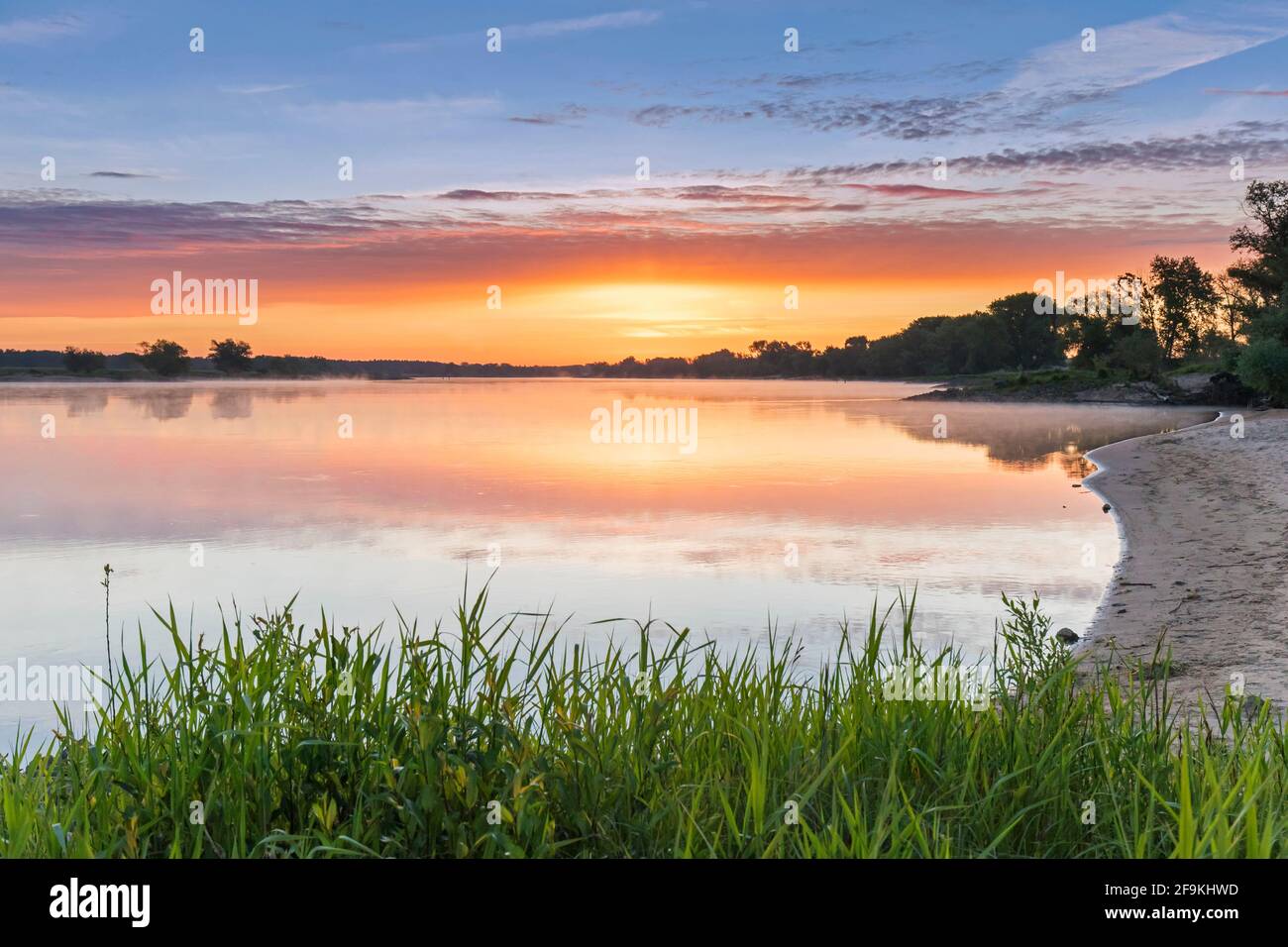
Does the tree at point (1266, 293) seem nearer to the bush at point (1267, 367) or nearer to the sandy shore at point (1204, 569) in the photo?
the bush at point (1267, 367)

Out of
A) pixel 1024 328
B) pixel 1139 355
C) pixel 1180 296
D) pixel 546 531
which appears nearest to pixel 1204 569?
pixel 546 531

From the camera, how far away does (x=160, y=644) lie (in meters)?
9.30

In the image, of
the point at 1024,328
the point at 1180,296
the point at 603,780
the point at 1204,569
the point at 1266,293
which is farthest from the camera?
the point at 1024,328

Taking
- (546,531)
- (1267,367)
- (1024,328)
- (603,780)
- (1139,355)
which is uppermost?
(1024,328)

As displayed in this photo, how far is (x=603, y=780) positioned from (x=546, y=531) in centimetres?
1164

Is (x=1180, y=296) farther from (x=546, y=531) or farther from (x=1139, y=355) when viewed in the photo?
(x=546, y=531)

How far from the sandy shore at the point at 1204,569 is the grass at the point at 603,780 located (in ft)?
7.01

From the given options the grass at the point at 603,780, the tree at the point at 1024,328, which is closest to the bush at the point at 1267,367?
the grass at the point at 603,780

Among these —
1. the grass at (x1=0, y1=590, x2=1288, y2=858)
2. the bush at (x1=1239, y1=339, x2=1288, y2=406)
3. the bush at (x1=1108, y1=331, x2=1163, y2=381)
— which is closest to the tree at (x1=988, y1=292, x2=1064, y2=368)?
the bush at (x1=1108, y1=331, x2=1163, y2=381)

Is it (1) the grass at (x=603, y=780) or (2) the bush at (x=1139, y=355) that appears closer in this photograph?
(1) the grass at (x=603, y=780)

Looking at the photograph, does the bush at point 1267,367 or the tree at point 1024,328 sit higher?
the tree at point 1024,328

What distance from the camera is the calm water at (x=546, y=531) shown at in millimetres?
10805

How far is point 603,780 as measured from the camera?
415 cm
